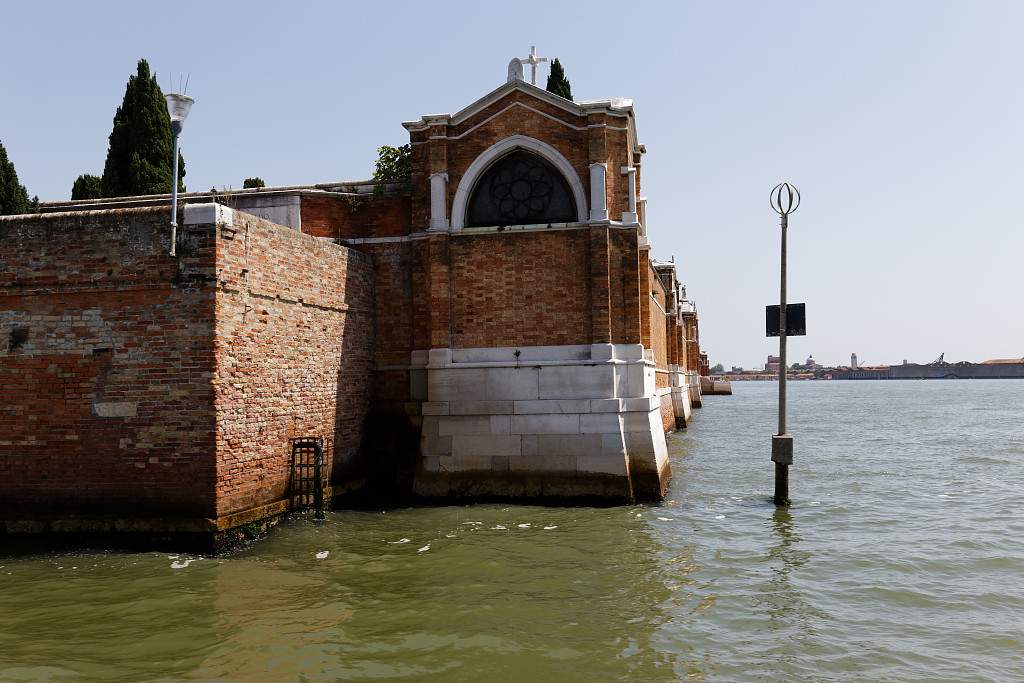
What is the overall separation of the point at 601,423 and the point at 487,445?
2052 millimetres

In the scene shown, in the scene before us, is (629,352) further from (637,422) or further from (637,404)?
(637,422)

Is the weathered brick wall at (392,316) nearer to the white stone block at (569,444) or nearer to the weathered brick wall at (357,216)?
the weathered brick wall at (357,216)

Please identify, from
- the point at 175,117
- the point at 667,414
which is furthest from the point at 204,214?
the point at 667,414

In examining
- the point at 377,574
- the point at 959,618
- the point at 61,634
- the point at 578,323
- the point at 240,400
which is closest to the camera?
the point at 61,634

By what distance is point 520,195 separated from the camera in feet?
45.3

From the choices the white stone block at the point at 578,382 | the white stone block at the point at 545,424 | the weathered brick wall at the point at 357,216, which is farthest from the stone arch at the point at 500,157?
the white stone block at the point at 545,424

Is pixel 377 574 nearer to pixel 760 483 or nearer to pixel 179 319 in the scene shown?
pixel 179 319

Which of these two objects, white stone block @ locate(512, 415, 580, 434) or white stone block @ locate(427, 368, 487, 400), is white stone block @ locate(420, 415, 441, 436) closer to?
white stone block @ locate(427, 368, 487, 400)

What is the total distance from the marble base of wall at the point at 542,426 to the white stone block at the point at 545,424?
0.02 metres

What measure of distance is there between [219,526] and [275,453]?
167 cm

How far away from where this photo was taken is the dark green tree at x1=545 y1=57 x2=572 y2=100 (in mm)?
29625

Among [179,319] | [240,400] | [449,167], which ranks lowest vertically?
[240,400]

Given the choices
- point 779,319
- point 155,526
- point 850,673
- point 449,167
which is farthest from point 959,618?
point 449,167

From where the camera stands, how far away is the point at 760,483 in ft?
53.5
